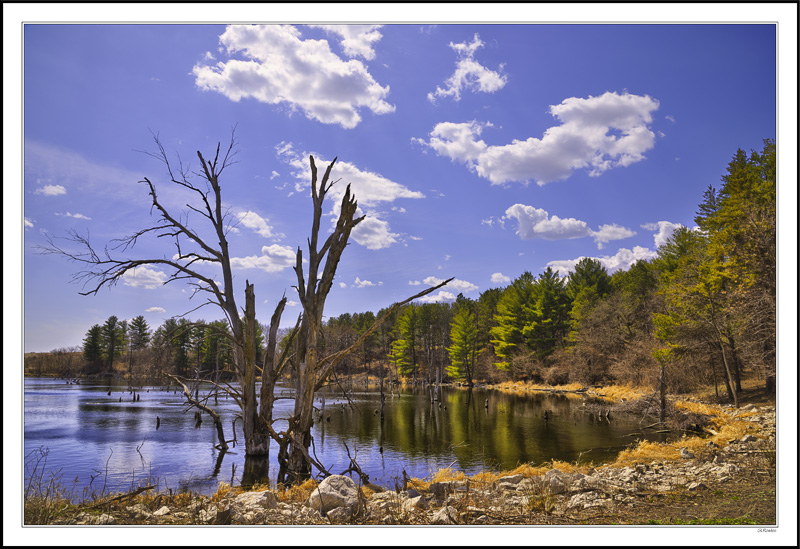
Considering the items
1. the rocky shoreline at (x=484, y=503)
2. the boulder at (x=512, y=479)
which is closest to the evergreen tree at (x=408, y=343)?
the boulder at (x=512, y=479)

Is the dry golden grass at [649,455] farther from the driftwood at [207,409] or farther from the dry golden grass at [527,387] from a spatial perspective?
the dry golden grass at [527,387]

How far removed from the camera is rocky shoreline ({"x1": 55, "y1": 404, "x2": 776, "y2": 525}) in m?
7.27

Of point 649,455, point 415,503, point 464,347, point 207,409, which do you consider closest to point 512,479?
point 415,503

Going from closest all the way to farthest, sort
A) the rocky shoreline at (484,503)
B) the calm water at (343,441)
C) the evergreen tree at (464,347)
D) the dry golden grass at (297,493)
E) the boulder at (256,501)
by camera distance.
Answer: the rocky shoreline at (484,503) < the boulder at (256,501) < the dry golden grass at (297,493) < the calm water at (343,441) < the evergreen tree at (464,347)

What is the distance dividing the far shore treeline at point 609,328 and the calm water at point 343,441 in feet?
10.4

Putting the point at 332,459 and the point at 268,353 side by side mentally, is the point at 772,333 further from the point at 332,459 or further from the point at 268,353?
the point at 268,353

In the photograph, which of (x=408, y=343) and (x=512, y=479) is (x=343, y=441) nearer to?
(x=512, y=479)

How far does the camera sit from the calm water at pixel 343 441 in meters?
15.5

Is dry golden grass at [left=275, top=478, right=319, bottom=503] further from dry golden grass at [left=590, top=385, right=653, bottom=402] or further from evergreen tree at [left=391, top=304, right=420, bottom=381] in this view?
evergreen tree at [left=391, top=304, right=420, bottom=381]

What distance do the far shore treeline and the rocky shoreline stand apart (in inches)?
192

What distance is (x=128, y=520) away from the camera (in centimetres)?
729

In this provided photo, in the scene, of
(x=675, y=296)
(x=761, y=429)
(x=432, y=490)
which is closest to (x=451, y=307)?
(x=675, y=296)

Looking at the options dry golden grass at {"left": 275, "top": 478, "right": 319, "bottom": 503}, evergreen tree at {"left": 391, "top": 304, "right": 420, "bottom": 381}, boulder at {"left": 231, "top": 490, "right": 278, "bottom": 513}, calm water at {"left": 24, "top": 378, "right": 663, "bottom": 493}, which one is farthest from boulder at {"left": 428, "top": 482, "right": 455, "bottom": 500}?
evergreen tree at {"left": 391, "top": 304, "right": 420, "bottom": 381}

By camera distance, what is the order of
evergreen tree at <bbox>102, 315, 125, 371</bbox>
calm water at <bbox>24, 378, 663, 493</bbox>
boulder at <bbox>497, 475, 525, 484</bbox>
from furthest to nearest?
evergreen tree at <bbox>102, 315, 125, 371</bbox>
calm water at <bbox>24, 378, 663, 493</bbox>
boulder at <bbox>497, 475, 525, 484</bbox>
